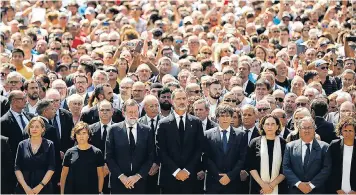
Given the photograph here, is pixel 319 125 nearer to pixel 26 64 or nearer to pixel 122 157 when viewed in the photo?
pixel 122 157

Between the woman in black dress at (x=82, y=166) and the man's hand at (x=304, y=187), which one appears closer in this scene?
the man's hand at (x=304, y=187)

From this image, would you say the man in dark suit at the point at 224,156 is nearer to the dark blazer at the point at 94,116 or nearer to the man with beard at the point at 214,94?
the dark blazer at the point at 94,116

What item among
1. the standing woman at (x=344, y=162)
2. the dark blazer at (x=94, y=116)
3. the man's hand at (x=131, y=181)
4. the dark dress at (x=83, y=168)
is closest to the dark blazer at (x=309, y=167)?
the standing woman at (x=344, y=162)

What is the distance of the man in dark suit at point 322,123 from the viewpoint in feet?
43.9

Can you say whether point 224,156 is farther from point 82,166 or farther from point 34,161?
point 34,161

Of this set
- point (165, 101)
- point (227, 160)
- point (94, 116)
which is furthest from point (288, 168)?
point (94, 116)

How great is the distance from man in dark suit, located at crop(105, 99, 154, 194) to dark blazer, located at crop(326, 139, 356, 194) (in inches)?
93.4

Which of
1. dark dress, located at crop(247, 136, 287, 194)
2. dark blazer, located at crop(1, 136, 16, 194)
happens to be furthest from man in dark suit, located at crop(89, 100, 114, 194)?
dark dress, located at crop(247, 136, 287, 194)

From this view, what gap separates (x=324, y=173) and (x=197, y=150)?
5.63 feet

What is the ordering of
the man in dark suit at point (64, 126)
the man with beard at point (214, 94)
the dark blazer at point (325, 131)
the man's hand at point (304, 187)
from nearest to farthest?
the man's hand at point (304, 187) < the dark blazer at point (325, 131) < the man in dark suit at point (64, 126) < the man with beard at point (214, 94)

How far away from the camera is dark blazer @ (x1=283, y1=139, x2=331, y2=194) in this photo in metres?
12.4

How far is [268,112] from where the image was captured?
45.3 feet

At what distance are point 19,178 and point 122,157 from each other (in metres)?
1.37

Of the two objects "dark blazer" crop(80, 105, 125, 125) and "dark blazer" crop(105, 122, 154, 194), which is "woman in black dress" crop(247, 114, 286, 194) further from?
"dark blazer" crop(80, 105, 125, 125)
